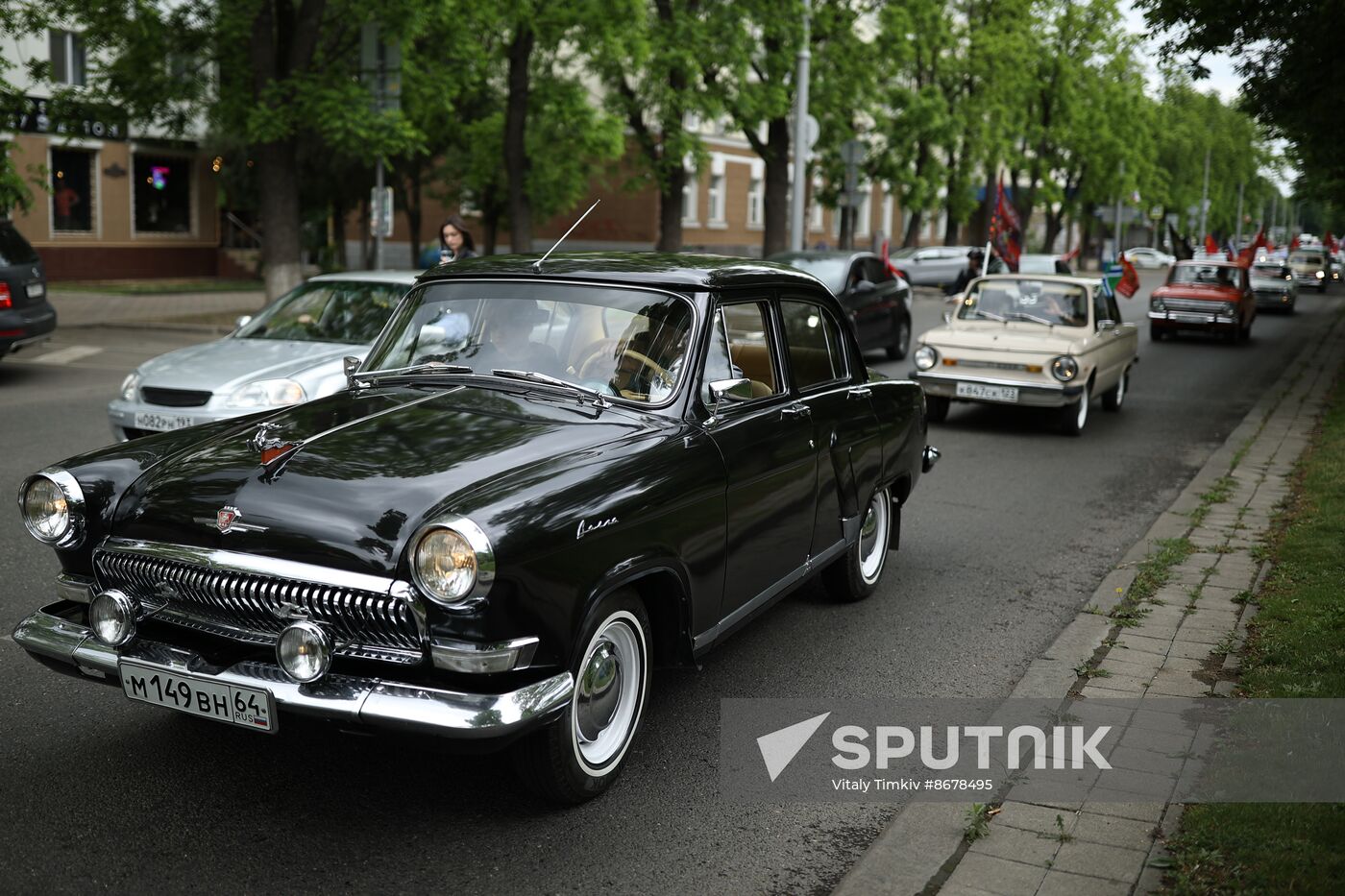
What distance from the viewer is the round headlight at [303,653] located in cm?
369

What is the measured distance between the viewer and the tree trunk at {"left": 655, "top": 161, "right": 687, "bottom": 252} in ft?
94.9

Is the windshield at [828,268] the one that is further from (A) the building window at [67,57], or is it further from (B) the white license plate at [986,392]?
(A) the building window at [67,57]

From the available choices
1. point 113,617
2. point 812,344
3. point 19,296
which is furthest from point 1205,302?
point 113,617

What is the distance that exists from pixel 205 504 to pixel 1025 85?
44316 millimetres

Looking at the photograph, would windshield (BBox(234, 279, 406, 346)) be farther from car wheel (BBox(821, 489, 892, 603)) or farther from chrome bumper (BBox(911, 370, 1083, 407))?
chrome bumper (BBox(911, 370, 1083, 407))

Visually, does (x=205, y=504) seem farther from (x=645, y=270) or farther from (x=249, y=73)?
(x=249, y=73)

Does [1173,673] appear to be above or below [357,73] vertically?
below

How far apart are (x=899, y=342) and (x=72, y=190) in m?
23.8

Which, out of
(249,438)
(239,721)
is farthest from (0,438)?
(239,721)

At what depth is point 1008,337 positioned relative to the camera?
13.1 m

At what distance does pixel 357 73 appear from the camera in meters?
20.7

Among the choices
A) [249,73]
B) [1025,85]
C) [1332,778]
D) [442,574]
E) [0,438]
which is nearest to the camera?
[442,574]

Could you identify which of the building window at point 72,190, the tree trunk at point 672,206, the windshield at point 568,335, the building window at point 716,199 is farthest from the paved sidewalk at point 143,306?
the building window at point 716,199

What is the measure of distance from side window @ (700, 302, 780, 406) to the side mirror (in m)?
0.04
